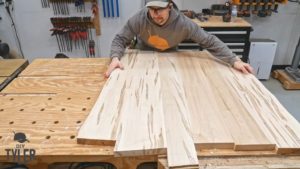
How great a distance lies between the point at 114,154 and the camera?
74 cm

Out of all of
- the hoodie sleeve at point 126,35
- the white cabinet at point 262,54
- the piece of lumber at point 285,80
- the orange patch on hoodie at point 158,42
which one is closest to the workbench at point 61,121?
the hoodie sleeve at point 126,35

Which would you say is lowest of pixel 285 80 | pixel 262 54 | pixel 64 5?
pixel 285 80

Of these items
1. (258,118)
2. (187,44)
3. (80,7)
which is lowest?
(187,44)

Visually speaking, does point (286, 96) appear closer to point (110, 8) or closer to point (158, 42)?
point (158, 42)

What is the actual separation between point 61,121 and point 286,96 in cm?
265

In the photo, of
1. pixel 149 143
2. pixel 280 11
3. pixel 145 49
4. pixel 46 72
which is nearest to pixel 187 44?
pixel 145 49

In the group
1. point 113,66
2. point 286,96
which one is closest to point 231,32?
point 286,96

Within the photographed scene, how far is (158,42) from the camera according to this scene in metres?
1.60

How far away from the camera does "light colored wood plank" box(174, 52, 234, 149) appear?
77 centimetres

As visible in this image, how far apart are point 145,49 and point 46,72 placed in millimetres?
687

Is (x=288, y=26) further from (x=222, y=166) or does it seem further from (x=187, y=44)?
(x=222, y=166)

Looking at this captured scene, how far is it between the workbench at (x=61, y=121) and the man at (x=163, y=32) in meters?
0.29

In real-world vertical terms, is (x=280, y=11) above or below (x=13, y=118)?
above

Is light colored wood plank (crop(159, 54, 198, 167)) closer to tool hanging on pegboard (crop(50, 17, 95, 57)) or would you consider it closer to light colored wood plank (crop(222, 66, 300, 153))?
light colored wood plank (crop(222, 66, 300, 153))
